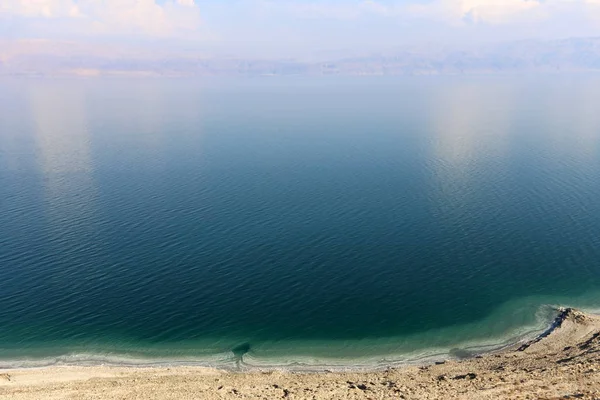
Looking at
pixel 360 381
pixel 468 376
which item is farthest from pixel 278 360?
pixel 468 376

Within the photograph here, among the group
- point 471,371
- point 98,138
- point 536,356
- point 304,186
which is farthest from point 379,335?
point 98,138

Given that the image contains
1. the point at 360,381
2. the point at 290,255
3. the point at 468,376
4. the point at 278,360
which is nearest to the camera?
the point at 468,376

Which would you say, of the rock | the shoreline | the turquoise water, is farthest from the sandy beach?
the turquoise water

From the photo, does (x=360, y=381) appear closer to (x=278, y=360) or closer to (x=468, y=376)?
(x=468, y=376)

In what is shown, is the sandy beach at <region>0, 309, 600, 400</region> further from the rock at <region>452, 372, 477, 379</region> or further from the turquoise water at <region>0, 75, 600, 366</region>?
the turquoise water at <region>0, 75, 600, 366</region>

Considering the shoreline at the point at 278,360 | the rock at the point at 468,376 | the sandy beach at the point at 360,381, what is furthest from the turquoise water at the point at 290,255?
the rock at the point at 468,376

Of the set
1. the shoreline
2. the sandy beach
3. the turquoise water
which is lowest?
the sandy beach
